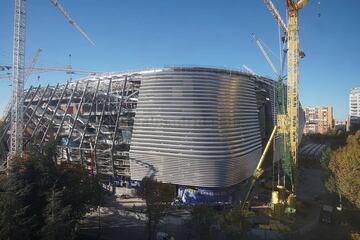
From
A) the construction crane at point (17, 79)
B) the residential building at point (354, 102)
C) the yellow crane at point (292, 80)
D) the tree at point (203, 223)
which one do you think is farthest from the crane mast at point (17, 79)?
the residential building at point (354, 102)

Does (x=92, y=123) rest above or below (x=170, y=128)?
above

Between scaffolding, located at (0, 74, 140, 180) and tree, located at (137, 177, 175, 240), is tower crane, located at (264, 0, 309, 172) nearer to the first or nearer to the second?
scaffolding, located at (0, 74, 140, 180)

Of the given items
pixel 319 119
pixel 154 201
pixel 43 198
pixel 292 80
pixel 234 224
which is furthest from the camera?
A: pixel 319 119

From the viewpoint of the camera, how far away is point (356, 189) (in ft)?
156

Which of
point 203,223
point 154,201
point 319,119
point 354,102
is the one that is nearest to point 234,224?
point 203,223

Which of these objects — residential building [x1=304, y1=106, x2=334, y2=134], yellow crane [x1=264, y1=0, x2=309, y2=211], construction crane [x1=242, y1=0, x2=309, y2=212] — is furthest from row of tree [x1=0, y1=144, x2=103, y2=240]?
residential building [x1=304, y1=106, x2=334, y2=134]

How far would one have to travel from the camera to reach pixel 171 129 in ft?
175

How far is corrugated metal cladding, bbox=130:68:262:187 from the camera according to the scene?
5222cm

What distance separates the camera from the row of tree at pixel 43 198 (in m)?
30.0

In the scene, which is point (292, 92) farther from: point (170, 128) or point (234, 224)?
point (234, 224)

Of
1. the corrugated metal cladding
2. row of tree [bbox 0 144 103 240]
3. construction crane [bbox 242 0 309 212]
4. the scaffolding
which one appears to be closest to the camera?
row of tree [bbox 0 144 103 240]

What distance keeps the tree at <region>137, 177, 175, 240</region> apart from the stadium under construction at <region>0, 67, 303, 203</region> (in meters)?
8.68

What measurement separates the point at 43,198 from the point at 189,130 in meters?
24.2

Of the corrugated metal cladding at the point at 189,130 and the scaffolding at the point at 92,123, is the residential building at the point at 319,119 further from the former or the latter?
the scaffolding at the point at 92,123
